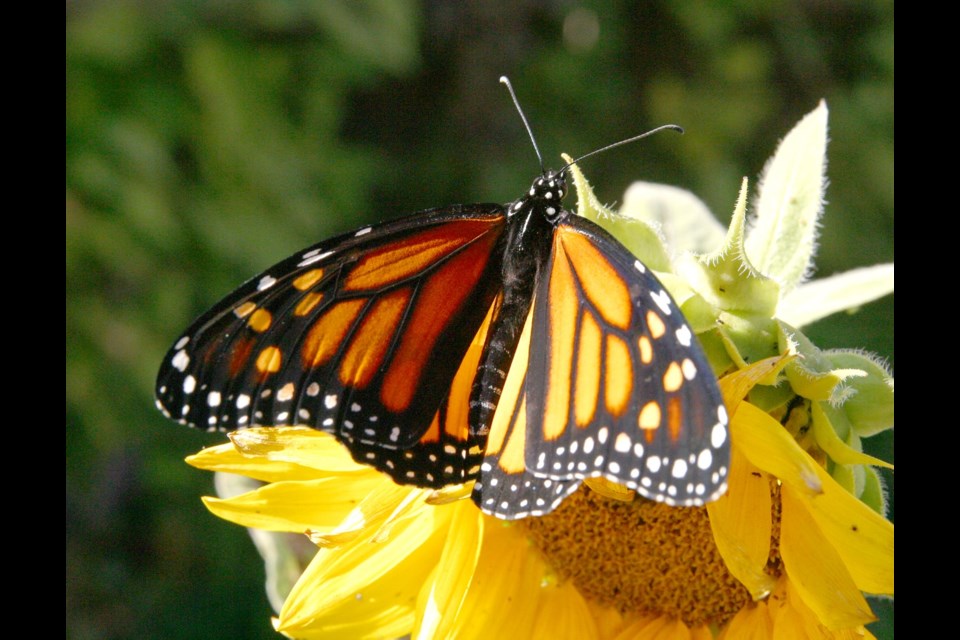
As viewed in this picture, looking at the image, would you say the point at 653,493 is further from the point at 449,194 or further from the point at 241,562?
the point at 449,194

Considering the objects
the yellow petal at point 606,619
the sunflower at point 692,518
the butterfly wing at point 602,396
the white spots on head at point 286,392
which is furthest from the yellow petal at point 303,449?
the yellow petal at point 606,619

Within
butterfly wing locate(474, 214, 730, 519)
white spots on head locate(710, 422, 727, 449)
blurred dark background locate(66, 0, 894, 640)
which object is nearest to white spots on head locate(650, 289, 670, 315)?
butterfly wing locate(474, 214, 730, 519)

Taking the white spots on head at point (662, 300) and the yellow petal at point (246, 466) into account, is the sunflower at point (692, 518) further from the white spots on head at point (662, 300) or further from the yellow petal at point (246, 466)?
the white spots on head at point (662, 300)

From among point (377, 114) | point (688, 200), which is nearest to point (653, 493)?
point (688, 200)

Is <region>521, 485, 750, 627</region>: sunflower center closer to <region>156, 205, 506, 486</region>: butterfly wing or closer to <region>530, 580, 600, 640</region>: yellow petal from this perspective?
<region>530, 580, 600, 640</region>: yellow petal

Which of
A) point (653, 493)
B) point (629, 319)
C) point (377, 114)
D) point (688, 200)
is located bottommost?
point (653, 493)

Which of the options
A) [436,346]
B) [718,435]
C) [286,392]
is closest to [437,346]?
[436,346]
